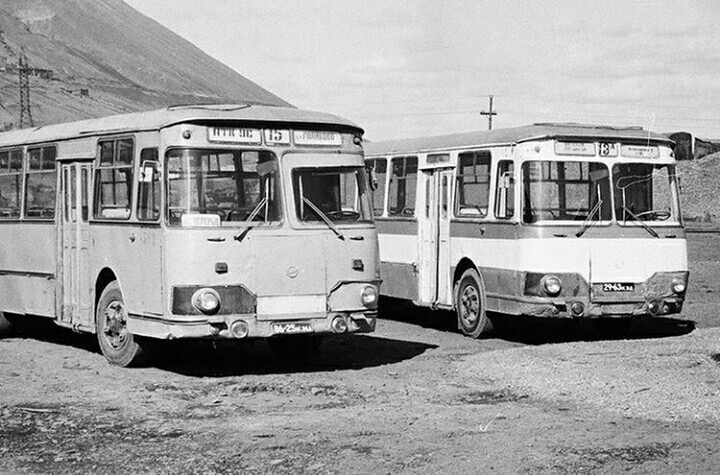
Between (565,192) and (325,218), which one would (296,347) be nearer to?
(325,218)

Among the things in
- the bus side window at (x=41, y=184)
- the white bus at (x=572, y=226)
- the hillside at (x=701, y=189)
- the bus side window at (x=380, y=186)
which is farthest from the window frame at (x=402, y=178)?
the hillside at (x=701, y=189)

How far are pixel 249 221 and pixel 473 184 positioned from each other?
547 centimetres

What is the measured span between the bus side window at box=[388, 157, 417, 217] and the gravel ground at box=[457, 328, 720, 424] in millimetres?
4945

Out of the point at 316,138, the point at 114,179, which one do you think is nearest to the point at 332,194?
the point at 316,138

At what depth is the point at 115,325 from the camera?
14289 mm

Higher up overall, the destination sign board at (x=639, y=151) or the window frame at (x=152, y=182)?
the destination sign board at (x=639, y=151)

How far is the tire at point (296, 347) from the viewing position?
1502 centimetres

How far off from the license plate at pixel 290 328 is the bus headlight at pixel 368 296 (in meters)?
0.67

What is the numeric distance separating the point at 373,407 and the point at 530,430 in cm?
181

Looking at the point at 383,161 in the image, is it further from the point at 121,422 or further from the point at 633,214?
the point at 121,422

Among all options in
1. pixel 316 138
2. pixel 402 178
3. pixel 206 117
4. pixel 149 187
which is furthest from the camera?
pixel 402 178

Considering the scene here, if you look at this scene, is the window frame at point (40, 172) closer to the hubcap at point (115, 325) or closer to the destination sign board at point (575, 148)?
the hubcap at point (115, 325)

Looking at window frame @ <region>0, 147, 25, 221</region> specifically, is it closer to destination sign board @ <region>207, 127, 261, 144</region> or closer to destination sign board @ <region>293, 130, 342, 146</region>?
destination sign board @ <region>207, 127, 261, 144</region>

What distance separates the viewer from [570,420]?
33.9 ft
